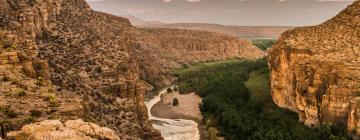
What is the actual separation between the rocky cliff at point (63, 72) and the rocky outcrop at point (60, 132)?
211cm

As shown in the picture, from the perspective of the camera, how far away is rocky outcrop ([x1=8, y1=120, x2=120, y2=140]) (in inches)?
755

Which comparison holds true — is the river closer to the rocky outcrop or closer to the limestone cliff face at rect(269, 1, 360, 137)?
the limestone cliff face at rect(269, 1, 360, 137)

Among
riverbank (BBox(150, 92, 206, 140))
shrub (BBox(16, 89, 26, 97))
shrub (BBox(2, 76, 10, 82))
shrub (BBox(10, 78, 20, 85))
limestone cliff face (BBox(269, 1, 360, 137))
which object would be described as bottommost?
riverbank (BBox(150, 92, 206, 140))

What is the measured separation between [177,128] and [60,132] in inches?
2380

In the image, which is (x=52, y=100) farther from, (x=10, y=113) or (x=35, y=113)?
(x=10, y=113)

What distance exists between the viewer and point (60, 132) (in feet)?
63.9

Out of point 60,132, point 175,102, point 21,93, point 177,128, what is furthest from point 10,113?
point 175,102

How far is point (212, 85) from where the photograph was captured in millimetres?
115812

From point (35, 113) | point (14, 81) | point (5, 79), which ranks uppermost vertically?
point (5, 79)

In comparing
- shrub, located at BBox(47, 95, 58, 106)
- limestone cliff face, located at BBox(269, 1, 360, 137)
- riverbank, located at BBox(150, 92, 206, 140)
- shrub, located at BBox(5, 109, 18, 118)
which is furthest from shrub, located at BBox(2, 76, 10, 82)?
riverbank, located at BBox(150, 92, 206, 140)

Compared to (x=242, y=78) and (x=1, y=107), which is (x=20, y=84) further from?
(x=242, y=78)

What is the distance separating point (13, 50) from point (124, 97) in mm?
14199

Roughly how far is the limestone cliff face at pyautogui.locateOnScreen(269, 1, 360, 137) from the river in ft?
52.1

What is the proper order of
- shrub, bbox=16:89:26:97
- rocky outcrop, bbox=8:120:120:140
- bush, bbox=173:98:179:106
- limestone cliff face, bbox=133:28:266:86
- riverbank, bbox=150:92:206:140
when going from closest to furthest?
rocky outcrop, bbox=8:120:120:140
shrub, bbox=16:89:26:97
riverbank, bbox=150:92:206:140
bush, bbox=173:98:179:106
limestone cliff face, bbox=133:28:266:86
